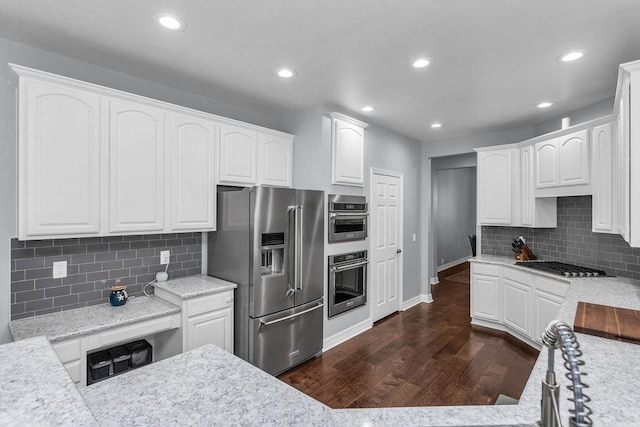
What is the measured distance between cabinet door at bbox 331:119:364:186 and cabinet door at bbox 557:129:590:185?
219 centimetres

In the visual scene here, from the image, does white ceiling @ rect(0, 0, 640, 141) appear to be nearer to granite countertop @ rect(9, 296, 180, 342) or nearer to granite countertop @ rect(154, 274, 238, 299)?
granite countertop @ rect(154, 274, 238, 299)

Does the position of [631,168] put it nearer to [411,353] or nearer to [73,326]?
[411,353]

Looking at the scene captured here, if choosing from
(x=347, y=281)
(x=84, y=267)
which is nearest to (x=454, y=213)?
(x=347, y=281)

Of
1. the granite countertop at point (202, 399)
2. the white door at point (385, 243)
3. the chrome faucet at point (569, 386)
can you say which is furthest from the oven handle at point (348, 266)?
the chrome faucet at point (569, 386)

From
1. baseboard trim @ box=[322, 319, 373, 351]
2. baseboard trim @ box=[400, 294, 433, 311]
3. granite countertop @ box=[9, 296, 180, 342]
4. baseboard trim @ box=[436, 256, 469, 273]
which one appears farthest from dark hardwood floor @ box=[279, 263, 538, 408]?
baseboard trim @ box=[436, 256, 469, 273]

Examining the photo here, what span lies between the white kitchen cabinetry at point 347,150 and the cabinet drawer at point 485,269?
6.22 ft

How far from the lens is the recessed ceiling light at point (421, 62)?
2.45m

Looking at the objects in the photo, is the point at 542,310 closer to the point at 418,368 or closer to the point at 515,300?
the point at 515,300

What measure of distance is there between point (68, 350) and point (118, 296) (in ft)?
1.84

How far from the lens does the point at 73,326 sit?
6.95 ft

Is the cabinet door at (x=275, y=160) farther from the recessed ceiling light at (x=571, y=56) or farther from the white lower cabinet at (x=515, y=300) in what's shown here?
the white lower cabinet at (x=515, y=300)

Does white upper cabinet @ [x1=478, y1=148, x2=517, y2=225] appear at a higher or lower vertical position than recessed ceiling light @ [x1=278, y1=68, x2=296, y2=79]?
lower

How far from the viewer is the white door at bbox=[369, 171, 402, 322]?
435cm

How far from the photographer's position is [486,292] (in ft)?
13.7
